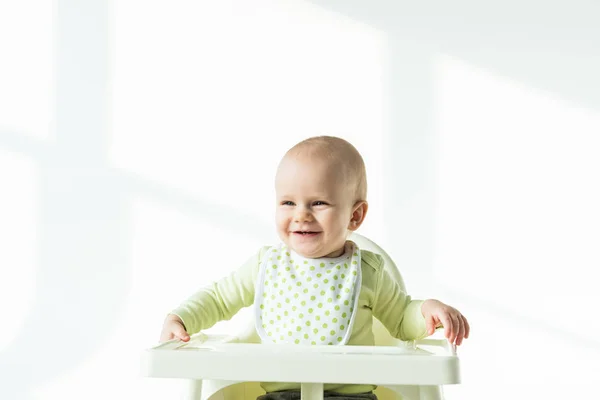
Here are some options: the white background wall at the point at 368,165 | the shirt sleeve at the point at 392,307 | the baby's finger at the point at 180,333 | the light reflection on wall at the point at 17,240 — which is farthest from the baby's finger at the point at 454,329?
the light reflection on wall at the point at 17,240

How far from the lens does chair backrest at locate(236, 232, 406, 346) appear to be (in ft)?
4.27

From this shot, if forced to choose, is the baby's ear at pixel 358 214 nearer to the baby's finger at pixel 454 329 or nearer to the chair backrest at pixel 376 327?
the chair backrest at pixel 376 327

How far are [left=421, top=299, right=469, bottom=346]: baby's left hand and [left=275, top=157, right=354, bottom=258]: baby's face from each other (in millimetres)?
178

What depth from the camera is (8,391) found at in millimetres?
2471

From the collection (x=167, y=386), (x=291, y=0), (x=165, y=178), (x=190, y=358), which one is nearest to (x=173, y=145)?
(x=165, y=178)

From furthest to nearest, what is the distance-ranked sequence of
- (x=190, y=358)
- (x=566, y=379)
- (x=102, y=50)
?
(x=102, y=50), (x=566, y=379), (x=190, y=358)

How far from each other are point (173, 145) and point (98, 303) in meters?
0.50

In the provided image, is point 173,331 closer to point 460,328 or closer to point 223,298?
point 223,298

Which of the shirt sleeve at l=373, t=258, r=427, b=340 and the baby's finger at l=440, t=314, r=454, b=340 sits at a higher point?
the shirt sleeve at l=373, t=258, r=427, b=340

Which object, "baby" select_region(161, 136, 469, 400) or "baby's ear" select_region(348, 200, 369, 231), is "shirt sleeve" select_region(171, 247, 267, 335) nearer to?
"baby" select_region(161, 136, 469, 400)

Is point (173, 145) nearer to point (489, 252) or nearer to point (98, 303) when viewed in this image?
point (98, 303)

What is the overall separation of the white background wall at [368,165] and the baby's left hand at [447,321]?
Result: 113 centimetres

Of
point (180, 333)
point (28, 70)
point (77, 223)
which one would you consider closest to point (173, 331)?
point (180, 333)

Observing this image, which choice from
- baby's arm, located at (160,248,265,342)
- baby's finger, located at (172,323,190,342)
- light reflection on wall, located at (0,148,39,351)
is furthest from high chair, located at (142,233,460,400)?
light reflection on wall, located at (0,148,39,351)
